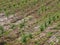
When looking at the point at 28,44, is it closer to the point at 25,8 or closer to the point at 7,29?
the point at 7,29

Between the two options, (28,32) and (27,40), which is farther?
(28,32)

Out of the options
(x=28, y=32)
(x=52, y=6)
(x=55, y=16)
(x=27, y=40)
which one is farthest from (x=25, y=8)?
(x=27, y=40)

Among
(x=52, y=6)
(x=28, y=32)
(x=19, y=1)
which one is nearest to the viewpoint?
(x=28, y=32)

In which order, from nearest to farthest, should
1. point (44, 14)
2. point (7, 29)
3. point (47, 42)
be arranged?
1. point (47, 42)
2. point (7, 29)
3. point (44, 14)

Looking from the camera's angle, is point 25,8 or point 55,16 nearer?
point 55,16

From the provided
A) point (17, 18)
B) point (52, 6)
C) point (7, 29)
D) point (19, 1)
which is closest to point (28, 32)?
point (7, 29)

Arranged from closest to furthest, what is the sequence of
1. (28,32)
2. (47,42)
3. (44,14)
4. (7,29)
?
(47,42)
(28,32)
(7,29)
(44,14)

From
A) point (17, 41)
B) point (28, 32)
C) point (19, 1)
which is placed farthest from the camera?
point (19, 1)

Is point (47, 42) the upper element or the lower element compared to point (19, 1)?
lower

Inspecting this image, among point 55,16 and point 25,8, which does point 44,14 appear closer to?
point 55,16
